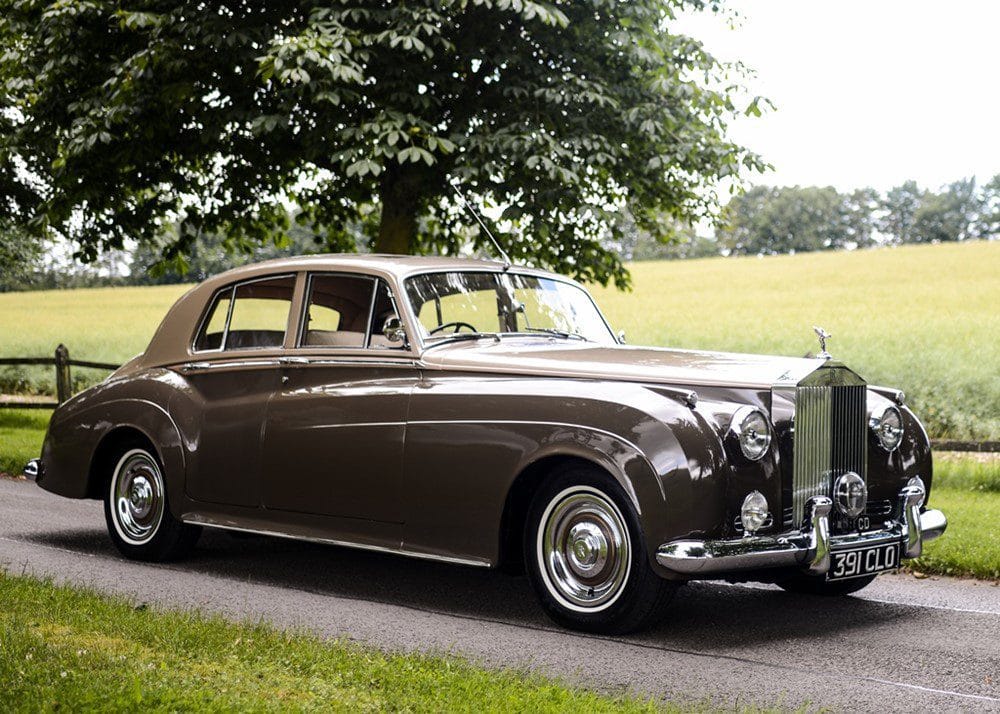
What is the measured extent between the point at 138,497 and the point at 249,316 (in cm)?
150

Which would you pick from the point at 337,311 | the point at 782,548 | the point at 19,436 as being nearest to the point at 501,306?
the point at 337,311

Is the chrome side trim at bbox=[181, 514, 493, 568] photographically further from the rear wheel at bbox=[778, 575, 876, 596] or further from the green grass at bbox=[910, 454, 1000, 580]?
the green grass at bbox=[910, 454, 1000, 580]

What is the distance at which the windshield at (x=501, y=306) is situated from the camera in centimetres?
720

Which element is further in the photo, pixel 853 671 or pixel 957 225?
pixel 957 225

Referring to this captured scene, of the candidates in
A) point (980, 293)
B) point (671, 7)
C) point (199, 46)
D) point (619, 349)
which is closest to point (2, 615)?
point (619, 349)

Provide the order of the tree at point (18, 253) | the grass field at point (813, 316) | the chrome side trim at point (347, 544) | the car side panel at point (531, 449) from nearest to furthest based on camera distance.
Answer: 1. the car side panel at point (531, 449)
2. the chrome side trim at point (347, 544)
3. the grass field at point (813, 316)
4. the tree at point (18, 253)

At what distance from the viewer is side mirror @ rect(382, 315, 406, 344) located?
6934 mm

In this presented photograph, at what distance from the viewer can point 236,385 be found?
7.73 m

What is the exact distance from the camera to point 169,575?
7.68 m

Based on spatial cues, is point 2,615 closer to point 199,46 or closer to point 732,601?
point 732,601

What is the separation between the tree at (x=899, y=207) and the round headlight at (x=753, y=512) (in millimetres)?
98520

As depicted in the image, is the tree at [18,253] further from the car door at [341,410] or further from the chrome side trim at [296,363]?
the car door at [341,410]

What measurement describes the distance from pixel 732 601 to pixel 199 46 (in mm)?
9631

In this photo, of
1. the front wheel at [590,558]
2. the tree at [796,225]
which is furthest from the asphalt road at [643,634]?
the tree at [796,225]
